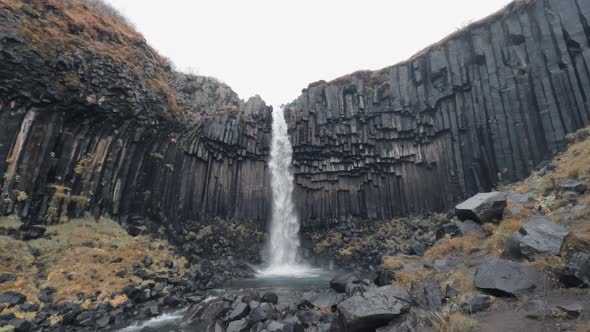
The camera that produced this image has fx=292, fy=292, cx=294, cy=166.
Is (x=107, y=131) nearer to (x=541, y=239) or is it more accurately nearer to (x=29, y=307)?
(x=29, y=307)

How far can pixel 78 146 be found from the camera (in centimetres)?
1878

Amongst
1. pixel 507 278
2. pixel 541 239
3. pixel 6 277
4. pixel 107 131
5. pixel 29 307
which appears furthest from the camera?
pixel 107 131

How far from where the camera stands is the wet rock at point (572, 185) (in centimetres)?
906

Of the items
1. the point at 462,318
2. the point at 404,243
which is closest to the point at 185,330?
the point at 462,318

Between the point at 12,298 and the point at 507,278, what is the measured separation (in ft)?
53.7

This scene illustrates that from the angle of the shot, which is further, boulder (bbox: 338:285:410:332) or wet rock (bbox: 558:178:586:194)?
wet rock (bbox: 558:178:586:194)

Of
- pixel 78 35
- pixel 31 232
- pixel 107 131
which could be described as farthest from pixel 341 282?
pixel 78 35

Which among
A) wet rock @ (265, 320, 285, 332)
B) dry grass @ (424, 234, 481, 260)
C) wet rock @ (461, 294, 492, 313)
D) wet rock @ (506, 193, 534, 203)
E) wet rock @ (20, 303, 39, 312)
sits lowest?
wet rock @ (20, 303, 39, 312)

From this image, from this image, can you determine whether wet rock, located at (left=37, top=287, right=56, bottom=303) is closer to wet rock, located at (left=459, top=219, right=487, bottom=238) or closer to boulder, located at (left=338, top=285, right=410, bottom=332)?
boulder, located at (left=338, top=285, right=410, bottom=332)

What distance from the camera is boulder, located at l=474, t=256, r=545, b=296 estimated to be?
19.2 feet

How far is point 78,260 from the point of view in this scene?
15.0 metres

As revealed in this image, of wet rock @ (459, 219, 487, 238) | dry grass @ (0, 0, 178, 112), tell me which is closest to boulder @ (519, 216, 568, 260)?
wet rock @ (459, 219, 487, 238)

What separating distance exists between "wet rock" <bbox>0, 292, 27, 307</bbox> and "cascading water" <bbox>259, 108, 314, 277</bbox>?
18.0m

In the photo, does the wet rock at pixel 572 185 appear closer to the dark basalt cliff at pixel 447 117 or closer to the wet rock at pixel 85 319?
the dark basalt cliff at pixel 447 117
